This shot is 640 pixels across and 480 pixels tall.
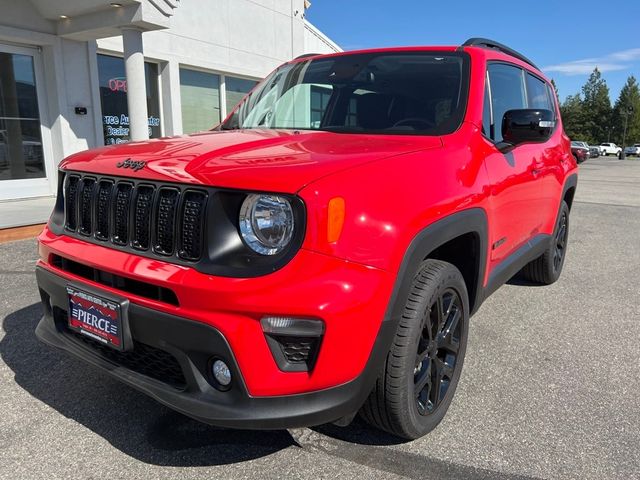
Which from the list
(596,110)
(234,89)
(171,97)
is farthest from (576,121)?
(171,97)

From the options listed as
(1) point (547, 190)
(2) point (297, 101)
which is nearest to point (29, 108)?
(2) point (297, 101)

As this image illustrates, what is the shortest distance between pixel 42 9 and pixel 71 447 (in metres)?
8.16

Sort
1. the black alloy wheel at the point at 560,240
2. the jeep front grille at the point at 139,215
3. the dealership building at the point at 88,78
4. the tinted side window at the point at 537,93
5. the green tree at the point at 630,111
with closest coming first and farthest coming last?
the jeep front grille at the point at 139,215, the tinted side window at the point at 537,93, the black alloy wheel at the point at 560,240, the dealership building at the point at 88,78, the green tree at the point at 630,111

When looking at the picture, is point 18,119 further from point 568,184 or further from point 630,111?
point 630,111

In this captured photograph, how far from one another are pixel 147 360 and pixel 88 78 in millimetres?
8371

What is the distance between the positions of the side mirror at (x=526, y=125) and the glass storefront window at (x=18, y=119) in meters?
8.34

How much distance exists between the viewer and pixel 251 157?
6.61ft

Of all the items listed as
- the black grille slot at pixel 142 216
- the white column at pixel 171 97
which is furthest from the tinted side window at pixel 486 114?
the white column at pixel 171 97

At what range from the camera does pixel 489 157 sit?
2713 millimetres

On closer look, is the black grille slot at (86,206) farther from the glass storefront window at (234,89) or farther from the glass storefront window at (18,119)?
the glass storefront window at (234,89)

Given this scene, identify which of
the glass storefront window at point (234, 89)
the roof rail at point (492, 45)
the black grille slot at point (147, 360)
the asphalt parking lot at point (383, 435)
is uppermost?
the glass storefront window at point (234, 89)

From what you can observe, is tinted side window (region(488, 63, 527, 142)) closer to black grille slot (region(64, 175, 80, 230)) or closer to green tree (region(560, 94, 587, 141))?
black grille slot (region(64, 175, 80, 230))

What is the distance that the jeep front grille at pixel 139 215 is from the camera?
6.11 ft

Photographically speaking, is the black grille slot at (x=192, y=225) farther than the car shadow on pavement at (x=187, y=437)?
No
